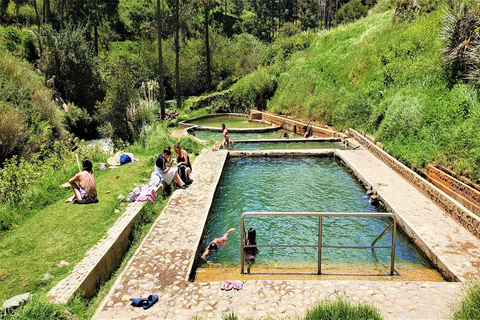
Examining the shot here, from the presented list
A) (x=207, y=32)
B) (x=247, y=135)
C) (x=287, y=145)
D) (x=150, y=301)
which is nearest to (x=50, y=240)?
(x=150, y=301)

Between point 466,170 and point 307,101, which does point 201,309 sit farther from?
point 307,101

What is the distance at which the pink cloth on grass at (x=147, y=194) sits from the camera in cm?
836

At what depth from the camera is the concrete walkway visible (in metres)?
4.61

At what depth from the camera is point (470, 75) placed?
1050cm

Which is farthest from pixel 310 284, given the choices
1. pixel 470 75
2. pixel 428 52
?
pixel 428 52

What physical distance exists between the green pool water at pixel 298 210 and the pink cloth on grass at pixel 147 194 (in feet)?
5.28

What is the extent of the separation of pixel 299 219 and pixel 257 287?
150 inches

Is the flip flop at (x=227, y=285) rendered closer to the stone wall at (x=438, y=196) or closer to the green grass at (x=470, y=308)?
the green grass at (x=470, y=308)

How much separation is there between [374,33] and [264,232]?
1924 cm

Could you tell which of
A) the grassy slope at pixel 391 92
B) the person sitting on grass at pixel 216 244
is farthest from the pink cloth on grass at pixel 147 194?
the grassy slope at pixel 391 92

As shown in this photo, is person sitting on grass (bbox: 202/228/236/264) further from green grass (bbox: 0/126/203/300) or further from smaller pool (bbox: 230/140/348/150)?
smaller pool (bbox: 230/140/348/150)

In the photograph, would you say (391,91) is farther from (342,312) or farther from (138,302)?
(138,302)

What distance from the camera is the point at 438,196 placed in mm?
8188

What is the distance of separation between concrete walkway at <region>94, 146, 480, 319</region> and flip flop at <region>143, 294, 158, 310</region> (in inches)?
2.8
